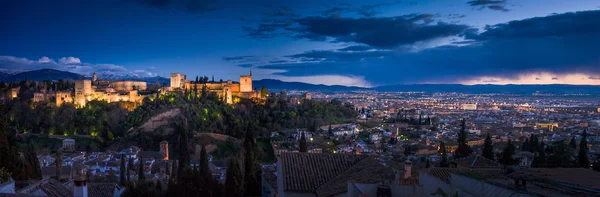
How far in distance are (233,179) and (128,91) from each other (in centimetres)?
6191

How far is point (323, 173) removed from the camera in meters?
10.2

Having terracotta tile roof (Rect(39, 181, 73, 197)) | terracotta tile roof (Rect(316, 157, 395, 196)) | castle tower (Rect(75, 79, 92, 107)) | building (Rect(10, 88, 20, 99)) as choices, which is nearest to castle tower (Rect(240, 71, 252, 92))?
castle tower (Rect(75, 79, 92, 107))

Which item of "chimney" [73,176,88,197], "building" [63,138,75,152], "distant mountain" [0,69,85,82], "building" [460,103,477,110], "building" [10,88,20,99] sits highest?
"distant mountain" [0,69,85,82]

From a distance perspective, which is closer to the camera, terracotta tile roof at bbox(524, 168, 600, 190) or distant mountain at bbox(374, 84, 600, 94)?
terracotta tile roof at bbox(524, 168, 600, 190)

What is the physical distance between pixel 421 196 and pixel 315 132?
59.0 meters

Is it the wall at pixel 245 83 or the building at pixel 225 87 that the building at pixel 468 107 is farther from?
the wall at pixel 245 83

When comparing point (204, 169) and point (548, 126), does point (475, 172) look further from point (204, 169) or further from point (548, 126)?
point (548, 126)

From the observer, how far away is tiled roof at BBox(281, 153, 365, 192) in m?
9.75

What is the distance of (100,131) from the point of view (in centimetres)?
5903

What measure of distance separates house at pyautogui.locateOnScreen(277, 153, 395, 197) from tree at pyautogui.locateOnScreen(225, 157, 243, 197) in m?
7.25

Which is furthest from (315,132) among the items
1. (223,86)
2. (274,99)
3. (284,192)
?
(284,192)

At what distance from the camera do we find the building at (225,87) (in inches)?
2940

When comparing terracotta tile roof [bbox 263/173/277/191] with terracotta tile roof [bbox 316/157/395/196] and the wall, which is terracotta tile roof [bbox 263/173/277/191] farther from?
the wall

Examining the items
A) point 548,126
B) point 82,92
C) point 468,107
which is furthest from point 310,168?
point 468,107
